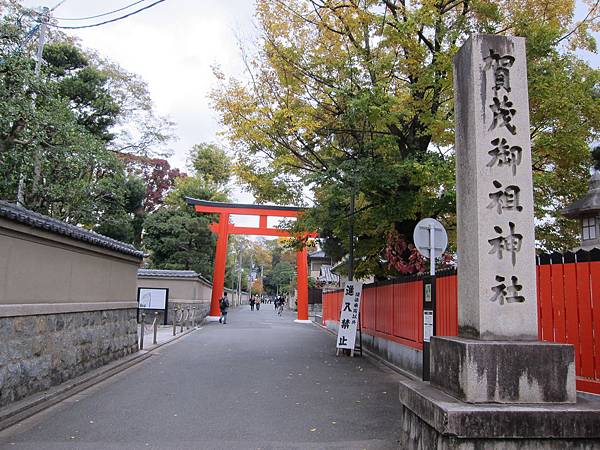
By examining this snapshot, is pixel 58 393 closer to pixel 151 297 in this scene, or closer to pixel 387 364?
pixel 387 364

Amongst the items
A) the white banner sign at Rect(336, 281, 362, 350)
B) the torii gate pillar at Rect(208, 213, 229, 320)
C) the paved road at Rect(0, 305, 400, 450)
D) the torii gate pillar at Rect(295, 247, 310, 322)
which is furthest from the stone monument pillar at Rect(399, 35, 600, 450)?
the torii gate pillar at Rect(208, 213, 229, 320)

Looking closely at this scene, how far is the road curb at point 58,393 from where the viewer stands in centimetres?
686

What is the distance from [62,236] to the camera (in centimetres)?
924

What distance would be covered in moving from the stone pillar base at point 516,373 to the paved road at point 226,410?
1.80 metres

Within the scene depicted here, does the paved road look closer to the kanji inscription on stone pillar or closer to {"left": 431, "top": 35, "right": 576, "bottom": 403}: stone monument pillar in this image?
{"left": 431, "top": 35, "right": 576, "bottom": 403}: stone monument pillar

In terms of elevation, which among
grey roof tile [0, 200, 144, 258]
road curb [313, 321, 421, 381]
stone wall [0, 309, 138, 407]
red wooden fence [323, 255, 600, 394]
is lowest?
road curb [313, 321, 421, 381]

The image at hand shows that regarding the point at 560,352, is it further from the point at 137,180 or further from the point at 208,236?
the point at 208,236

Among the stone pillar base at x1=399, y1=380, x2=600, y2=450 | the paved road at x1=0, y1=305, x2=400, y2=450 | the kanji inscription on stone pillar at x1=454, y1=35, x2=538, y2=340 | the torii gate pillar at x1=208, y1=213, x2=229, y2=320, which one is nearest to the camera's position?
the stone pillar base at x1=399, y1=380, x2=600, y2=450

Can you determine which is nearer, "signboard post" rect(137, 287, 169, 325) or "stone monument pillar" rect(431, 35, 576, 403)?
"stone monument pillar" rect(431, 35, 576, 403)

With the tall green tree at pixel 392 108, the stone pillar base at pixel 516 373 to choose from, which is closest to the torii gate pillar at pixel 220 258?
the tall green tree at pixel 392 108

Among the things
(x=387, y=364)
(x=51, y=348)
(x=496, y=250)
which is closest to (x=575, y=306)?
(x=496, y=250)

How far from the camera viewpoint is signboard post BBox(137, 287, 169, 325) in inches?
996

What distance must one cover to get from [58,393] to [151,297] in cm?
1742

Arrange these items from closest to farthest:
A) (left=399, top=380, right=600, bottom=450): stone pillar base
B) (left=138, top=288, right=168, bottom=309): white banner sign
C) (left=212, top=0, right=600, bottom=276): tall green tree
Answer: (left=399, top=380, right=600, bottom=450): stone pillar base, (left=212, top=0, right=600, bottom=276): tall green tree, (left=138, top=288, right=168, bottom=309): white banner sign
